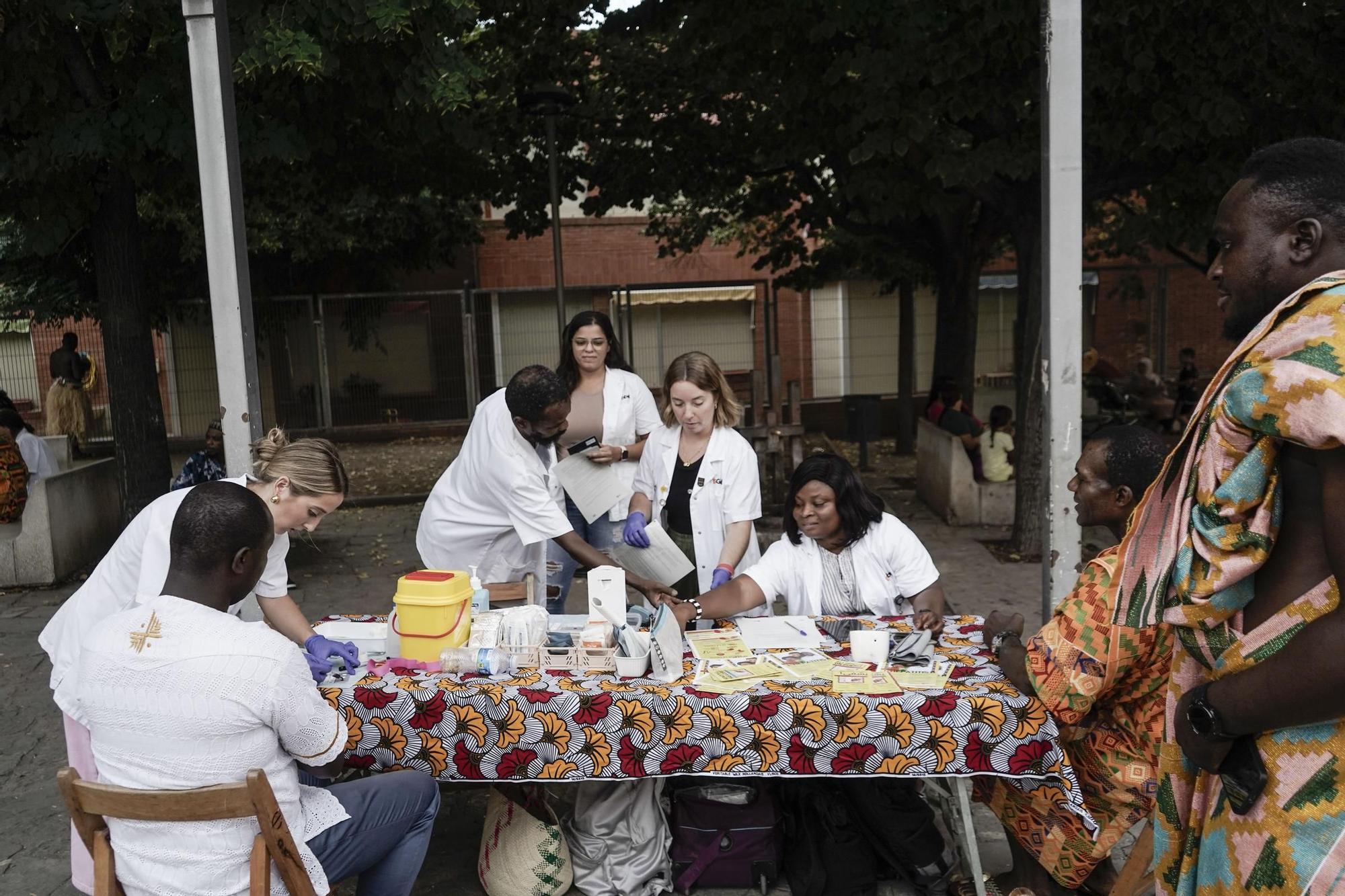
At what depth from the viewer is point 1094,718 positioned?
324 cm

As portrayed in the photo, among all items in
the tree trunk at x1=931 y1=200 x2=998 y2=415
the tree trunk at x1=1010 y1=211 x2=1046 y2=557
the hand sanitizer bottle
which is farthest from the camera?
the tree trunk at x1=931 y1=200 x2=998 y2=415

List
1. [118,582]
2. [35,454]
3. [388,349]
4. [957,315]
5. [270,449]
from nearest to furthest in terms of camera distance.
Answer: [118,582]
[270,449]
[35,454]
[957,315]
[388,349]

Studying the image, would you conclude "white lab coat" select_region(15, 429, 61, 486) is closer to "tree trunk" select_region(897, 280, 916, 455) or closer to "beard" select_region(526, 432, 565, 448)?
"beard" select_region(526, 432, 565, 448)

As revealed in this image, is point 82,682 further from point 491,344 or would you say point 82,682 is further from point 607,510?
point 491,344

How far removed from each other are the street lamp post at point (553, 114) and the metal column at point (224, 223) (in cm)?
470

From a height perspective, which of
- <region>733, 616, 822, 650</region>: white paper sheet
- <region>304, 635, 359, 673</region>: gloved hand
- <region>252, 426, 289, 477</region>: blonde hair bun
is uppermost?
<region>252, 426, 289, 477</region>: blonde hair bun

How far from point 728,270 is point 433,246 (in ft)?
20.9

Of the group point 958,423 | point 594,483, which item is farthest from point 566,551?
point 958,423

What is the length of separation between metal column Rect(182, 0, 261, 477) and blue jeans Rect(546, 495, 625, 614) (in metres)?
1.47

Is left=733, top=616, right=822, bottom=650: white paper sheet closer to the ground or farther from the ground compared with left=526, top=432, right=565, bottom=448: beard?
closer to the ground

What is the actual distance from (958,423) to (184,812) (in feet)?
27.3

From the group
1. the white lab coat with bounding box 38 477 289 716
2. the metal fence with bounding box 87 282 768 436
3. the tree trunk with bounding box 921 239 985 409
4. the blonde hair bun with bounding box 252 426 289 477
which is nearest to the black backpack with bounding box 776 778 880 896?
the white lab coat with bounding box 38 477 289 716

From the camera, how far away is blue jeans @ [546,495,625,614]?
5.17m

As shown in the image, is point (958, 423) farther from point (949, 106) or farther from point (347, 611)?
point (347, 611)
